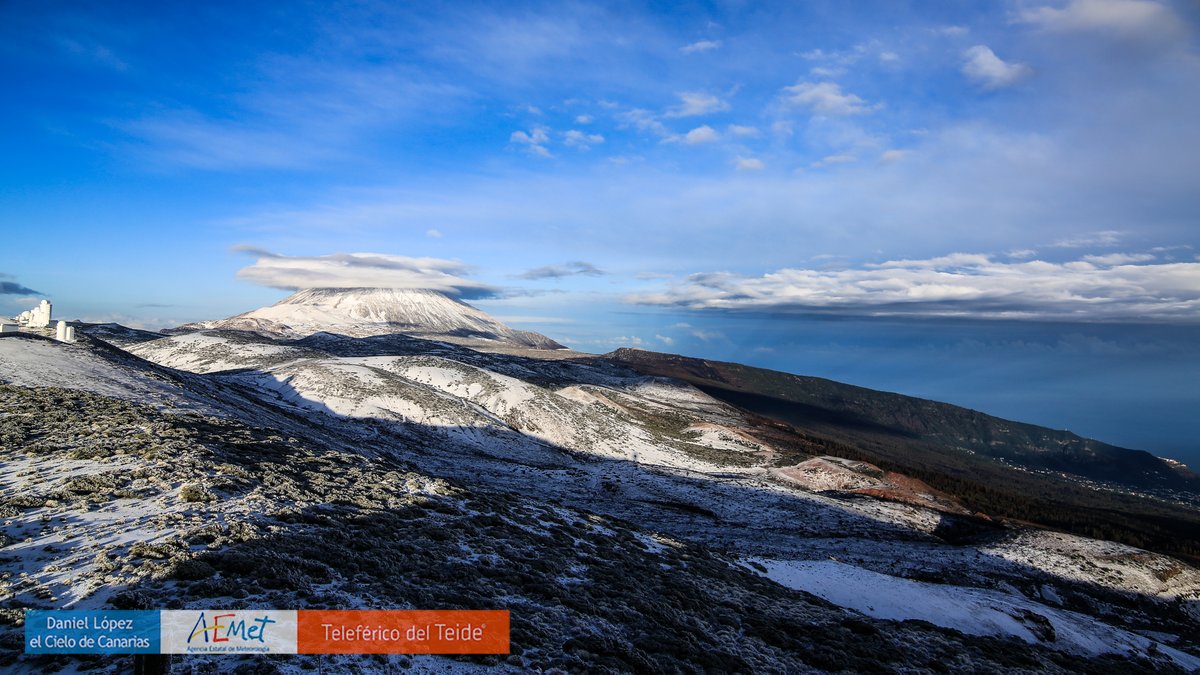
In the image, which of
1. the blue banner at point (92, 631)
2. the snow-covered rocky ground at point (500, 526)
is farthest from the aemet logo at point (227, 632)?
the snow-covered rocky ground at point (500, 526)

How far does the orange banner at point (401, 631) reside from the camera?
972cm

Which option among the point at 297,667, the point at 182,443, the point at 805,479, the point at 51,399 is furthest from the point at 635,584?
the point at 805,479

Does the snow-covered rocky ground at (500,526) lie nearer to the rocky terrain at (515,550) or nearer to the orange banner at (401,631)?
the rocky terrain at (515,550)

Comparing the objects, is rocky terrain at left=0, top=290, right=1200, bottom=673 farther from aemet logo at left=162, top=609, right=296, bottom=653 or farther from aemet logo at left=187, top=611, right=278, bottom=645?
aemet logo at left=187, top=611, right=278, bottom=645

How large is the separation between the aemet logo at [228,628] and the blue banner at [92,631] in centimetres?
56

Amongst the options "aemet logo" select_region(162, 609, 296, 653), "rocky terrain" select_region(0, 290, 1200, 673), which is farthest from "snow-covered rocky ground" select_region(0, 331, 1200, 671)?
"aemet logo" select_region(162, 609, 296, 653)

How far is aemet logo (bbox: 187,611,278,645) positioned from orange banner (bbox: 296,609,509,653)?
0.61 m

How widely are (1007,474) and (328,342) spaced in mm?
161774

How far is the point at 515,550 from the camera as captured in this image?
57.4ft

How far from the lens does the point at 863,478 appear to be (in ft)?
176

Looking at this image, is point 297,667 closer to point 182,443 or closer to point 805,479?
point 182,443

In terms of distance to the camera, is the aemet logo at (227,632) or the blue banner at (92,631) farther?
the aemet logo at (227,632)

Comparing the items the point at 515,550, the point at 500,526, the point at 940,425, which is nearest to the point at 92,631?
the point at 515,550

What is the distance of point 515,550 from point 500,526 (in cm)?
253
